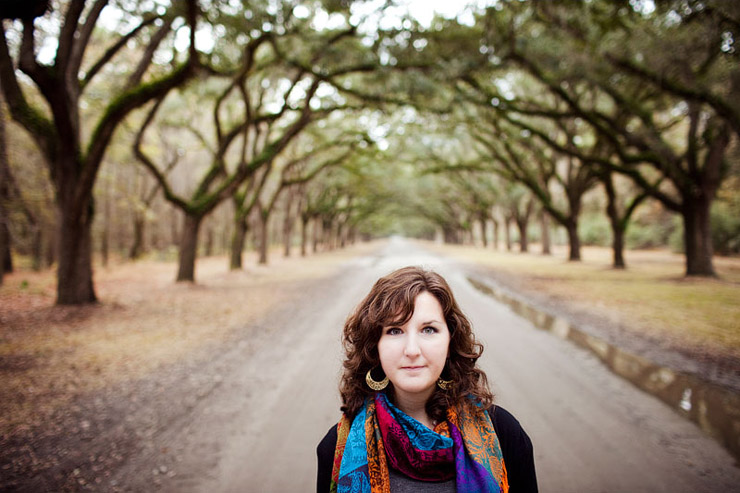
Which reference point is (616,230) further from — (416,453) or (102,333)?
(416,453)

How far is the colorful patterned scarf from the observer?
1308mm

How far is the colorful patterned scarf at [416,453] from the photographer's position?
131 centimetres

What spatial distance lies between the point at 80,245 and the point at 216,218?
30451mm

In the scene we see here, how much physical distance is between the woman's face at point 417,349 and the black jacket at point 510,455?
1.01 ft

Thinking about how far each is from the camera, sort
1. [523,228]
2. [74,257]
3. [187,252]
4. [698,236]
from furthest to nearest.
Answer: [523,228] < [187,252] < [698,236] < [74,257]

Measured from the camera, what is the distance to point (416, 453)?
133cm

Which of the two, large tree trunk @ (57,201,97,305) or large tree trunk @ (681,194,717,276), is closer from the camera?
large tree trunk @ (57,201,97,305)

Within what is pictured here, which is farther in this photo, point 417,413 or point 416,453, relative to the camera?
point 417,413

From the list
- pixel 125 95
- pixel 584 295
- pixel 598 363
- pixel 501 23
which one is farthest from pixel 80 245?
pixel 584 295

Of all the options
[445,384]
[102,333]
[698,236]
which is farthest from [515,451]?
[698,236]

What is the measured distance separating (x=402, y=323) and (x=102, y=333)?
7806mm

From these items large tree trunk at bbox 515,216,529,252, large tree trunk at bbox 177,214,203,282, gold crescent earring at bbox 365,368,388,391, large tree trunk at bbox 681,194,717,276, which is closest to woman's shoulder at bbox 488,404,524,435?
gold crescent earring at bbox 365,368,388,391

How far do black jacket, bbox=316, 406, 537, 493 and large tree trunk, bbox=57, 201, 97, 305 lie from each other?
984 centimetres

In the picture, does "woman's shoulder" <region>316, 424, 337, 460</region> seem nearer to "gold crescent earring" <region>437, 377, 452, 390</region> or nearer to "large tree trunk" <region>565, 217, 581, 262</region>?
"gold crescent earring" <region>437, 377, 452, 390</region>
